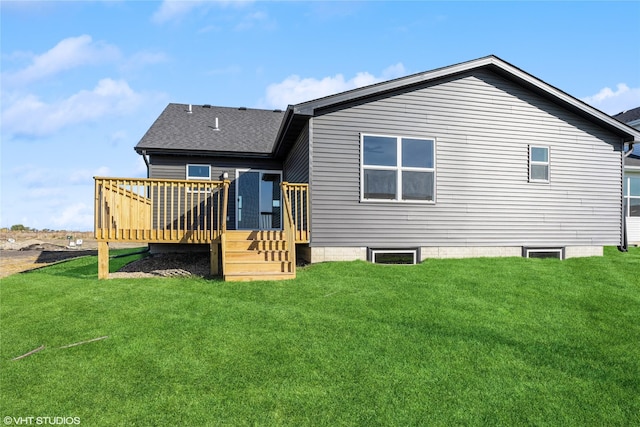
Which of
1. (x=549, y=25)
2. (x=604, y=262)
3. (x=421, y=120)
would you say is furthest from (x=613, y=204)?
(x=421, y=120)

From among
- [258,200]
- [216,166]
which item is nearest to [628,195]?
[258,200]

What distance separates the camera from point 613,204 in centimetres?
1069

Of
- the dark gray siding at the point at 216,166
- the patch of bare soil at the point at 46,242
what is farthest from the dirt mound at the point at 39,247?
the dark gray siding at the point at 216,166

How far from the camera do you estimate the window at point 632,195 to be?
46.7 feet

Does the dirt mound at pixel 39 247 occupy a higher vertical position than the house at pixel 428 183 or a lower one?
lower

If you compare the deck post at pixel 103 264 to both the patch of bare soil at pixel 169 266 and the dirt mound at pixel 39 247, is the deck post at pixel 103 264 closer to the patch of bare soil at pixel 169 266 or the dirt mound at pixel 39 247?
the patch of bare soil at pixel 169 266

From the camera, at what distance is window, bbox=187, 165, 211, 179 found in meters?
12.7

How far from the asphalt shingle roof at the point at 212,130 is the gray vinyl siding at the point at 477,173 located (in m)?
5.00

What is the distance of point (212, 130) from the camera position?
14.2 metres

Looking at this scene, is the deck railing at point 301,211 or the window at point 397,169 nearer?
the deck railing at point 301,211

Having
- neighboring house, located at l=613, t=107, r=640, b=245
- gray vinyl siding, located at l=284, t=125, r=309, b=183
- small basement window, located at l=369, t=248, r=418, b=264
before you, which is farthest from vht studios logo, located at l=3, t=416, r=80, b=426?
neighboring house, located at l=613, t=107, r=640, b=245

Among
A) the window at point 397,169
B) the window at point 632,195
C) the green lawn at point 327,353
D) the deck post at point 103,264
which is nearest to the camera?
the green lawn at point 327,353

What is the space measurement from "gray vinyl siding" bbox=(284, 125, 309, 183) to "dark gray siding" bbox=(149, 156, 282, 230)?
4.60 ft

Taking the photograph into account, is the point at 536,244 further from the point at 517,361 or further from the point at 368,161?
the point at 517,361
